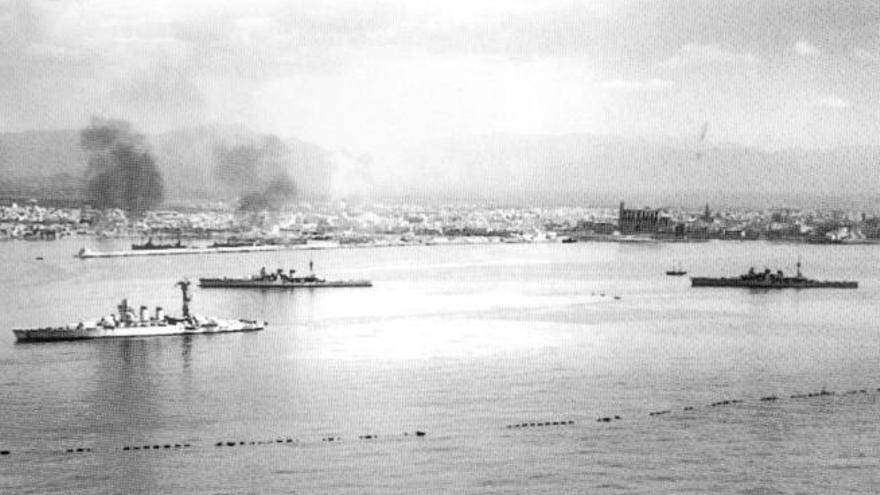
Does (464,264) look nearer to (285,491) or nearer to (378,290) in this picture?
(378,290)

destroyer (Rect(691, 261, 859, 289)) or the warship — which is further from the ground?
the warship

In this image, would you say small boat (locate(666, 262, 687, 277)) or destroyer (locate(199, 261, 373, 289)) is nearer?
destroyer (locate(199, 261, 373, 289))

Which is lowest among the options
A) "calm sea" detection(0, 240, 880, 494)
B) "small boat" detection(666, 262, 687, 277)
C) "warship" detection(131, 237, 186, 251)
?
"small boat" detection(666, 262, 687, 277)

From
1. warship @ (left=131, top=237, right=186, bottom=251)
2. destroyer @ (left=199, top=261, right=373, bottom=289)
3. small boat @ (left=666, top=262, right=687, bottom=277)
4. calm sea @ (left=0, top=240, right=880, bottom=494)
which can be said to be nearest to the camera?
calm sea @ (left=0, top=240, right=880, bottom=494)

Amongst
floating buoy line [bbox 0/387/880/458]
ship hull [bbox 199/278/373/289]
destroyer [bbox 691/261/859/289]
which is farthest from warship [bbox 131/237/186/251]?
floating buoy line [bbox 0/387/880/458]

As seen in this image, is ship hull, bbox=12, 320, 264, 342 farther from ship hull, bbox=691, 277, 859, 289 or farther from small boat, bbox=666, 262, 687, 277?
small boat, bbox=666, 262, 687, 277

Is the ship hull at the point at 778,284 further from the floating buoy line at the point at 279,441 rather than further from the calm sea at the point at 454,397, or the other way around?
the floating buoy line at the point at 279,441

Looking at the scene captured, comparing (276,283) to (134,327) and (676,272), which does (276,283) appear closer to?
(676,272)
